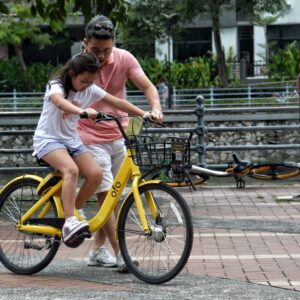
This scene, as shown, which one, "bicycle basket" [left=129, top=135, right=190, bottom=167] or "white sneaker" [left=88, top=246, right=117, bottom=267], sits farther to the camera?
"white sneaker" [left=88, top=246, right=117, bottom=267]

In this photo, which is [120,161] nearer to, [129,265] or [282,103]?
[129,265]

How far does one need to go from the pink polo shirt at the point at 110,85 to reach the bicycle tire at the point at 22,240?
0.56 m

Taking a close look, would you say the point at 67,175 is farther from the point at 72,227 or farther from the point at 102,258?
the point at 102,258

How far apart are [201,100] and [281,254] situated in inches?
246

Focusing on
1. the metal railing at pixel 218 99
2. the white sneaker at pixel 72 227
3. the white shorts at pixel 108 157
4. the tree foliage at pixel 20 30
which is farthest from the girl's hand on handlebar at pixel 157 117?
the tree foliage at pixel 20 30

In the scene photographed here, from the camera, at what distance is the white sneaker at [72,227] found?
6.91m

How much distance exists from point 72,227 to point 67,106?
81 cm

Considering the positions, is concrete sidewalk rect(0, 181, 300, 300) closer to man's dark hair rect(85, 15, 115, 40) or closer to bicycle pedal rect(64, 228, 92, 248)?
bicycle pedal rect(64, 228, 92, 248)

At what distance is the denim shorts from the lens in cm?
704

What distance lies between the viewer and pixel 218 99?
32.0 m

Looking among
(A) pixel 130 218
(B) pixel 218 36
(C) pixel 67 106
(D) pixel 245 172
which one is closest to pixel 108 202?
(A) pixel 130 218

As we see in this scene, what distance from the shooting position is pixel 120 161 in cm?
767

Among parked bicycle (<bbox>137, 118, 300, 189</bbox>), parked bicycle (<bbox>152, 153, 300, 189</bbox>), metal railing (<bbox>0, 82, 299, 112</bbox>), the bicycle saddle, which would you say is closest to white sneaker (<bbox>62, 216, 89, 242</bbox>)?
parked bicycle (<bbox>137, 118, 300, 189</bbox>)

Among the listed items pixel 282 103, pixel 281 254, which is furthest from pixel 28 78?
pixel 281 254
